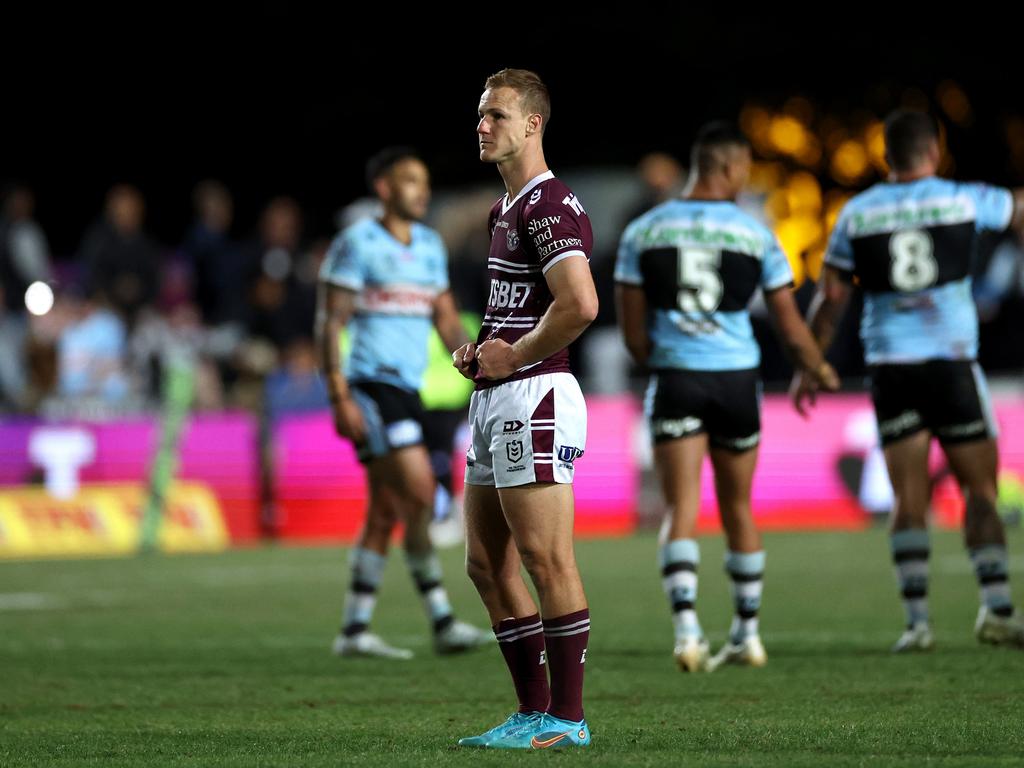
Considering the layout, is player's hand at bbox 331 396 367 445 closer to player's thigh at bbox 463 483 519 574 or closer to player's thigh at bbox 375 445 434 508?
player's thigh at bbox 375 445 434 508

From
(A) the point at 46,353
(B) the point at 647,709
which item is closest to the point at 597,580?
(B) the point at 647,709

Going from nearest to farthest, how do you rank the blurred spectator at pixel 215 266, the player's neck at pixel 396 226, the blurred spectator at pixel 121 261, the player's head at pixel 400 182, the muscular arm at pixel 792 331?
the muscular arm at pixel 792 331 < the player's head at pixel 400 182 < the player's neck at pixel 396 226 < the blurred spectator at pixel 121 261 < the blurred spectator at pixel 215 266

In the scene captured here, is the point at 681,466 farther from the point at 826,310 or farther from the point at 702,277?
the point at 826,310

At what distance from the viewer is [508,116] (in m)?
6.37

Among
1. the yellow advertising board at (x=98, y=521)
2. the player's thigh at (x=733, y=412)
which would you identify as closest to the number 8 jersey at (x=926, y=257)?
the player's thigh at (x=733, y=412)

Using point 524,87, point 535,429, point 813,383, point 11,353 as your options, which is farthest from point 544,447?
point 11,353

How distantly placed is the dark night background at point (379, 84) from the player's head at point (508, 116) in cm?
2123

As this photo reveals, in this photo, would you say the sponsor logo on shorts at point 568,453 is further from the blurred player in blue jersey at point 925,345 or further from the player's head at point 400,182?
the player's head at point 400,182

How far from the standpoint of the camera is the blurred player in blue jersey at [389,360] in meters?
9.57

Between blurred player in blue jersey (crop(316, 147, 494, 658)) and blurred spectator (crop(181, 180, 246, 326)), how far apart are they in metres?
11.4

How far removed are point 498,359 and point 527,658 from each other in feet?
3.46

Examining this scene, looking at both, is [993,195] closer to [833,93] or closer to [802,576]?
[802,576]

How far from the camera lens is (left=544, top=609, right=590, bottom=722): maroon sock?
20.7 feet

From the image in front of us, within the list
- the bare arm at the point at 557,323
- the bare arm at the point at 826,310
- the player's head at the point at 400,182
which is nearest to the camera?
the bare arm at the point at 557,323
